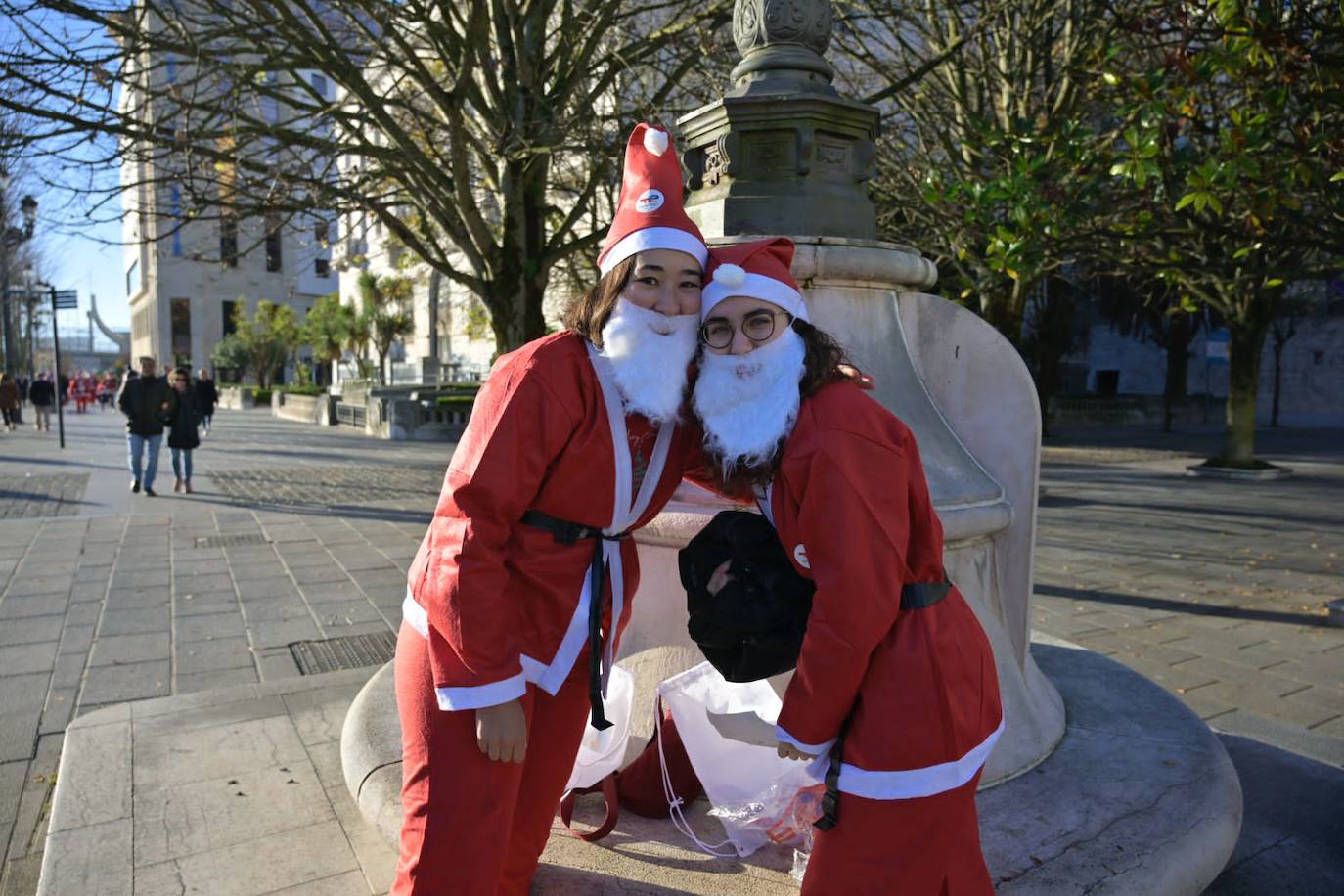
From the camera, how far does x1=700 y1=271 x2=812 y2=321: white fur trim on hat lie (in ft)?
6.68

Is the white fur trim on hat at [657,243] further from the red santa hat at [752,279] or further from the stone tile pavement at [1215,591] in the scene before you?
the stone tile pavement at [1215,591]

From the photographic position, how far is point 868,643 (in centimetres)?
181

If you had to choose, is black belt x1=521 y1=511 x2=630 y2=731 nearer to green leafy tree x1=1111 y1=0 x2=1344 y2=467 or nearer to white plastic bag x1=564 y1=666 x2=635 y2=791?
white plastic bag x1=564 y1=666 x2=635 y2=791

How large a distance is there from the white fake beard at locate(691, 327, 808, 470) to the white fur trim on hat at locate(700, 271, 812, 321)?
0.24ft

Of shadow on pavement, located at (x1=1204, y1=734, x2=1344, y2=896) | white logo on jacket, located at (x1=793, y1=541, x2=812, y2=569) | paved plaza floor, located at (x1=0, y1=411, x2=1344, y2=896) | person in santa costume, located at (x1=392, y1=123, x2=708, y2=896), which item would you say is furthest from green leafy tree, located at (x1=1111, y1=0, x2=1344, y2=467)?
white logo on jacket, located at (x1=793, y1=541, x2=812, y2=569)

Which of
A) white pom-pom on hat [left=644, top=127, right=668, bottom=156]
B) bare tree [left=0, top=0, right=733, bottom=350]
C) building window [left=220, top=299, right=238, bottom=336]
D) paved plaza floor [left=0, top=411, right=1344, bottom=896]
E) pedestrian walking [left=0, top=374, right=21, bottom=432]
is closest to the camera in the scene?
white pom-pom on hat [left=644, top=127, right=668, bottom=156]

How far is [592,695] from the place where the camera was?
2.21m

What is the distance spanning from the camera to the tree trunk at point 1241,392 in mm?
14789

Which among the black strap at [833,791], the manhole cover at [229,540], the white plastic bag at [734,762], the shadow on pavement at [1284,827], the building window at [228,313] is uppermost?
the building window at [228,313]

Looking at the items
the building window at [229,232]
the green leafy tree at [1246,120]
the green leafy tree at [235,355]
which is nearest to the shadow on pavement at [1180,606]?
the green leafy tree at [1246,120]

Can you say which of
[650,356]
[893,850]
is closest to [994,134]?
[650,356]

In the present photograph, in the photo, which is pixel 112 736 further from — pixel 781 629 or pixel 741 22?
pixel 741 22

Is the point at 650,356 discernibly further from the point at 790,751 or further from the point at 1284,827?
the point at 1284,827

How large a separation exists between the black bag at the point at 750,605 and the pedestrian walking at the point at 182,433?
11.3 metres
